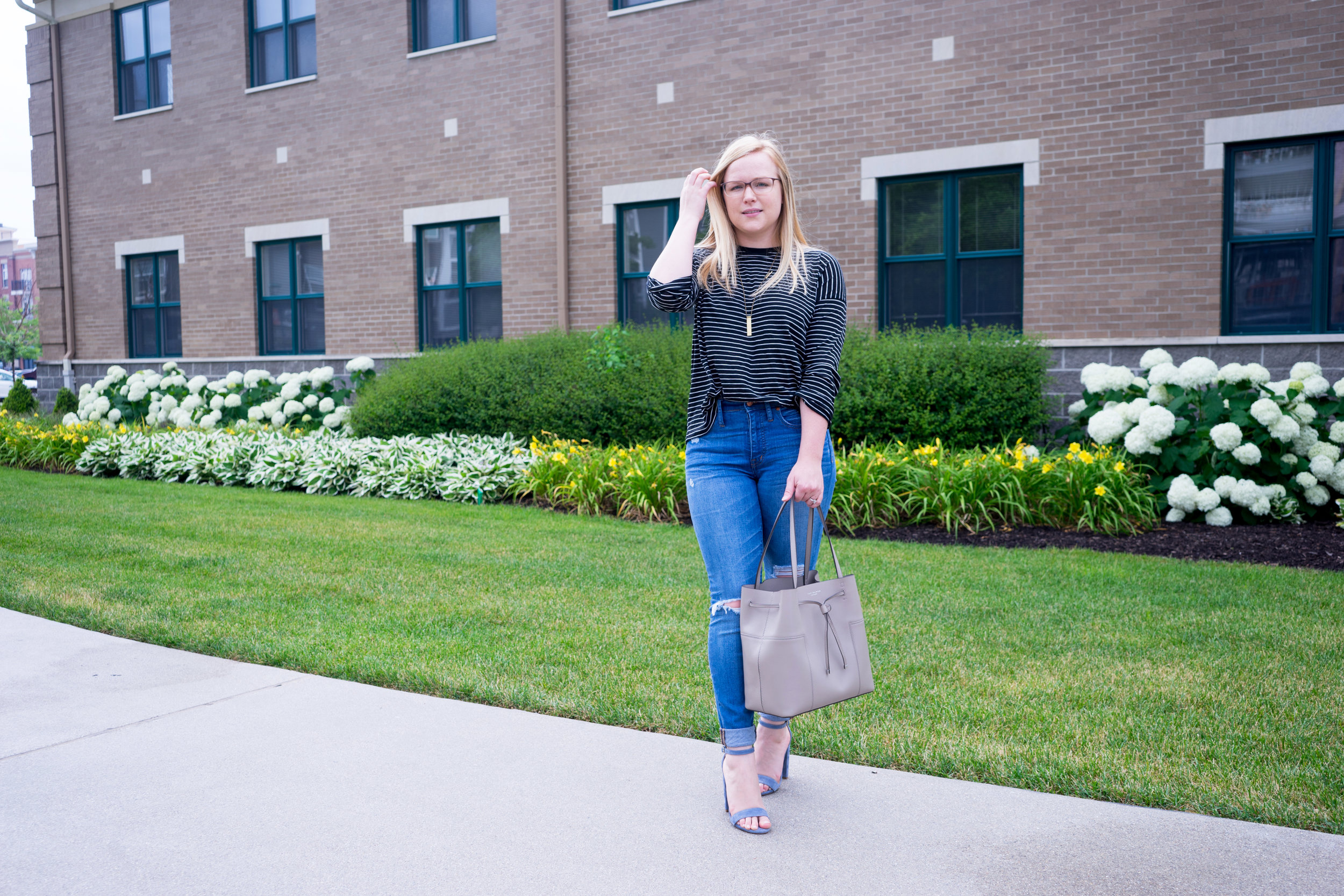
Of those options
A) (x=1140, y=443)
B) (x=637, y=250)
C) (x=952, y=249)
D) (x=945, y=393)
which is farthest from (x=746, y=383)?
(x=637, y=250)

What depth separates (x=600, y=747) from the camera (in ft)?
11.6

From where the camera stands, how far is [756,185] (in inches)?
119

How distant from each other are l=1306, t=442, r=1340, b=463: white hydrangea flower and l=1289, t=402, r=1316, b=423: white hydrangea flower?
0.23 meters

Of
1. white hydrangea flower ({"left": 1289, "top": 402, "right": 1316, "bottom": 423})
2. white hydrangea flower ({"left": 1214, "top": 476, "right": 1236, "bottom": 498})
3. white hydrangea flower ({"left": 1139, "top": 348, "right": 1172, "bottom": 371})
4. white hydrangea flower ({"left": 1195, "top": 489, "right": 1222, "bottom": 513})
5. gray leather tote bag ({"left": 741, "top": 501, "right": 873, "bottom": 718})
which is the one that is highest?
white hydrangea flower ({"left": 1139, "top": 348, "right": 1172, "bottom": 371})

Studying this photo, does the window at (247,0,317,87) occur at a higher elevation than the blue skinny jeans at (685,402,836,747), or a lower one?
higher

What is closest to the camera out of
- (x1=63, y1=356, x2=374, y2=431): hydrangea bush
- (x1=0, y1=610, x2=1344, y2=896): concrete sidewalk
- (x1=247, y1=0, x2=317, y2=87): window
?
(x1=0, y1=610, x2=1344, y2=896): concrete sidewalk

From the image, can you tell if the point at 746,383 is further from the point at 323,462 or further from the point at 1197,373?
the point at 323,462

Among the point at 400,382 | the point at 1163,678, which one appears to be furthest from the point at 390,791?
the point at 400,382

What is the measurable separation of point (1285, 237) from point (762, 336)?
28.8 feet

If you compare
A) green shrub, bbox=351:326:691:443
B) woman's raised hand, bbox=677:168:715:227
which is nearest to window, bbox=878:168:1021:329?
green shrub, bbox=351:326:691:443

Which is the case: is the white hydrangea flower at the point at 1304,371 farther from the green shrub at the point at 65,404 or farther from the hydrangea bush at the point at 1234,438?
the green shrub at the point at 65,404

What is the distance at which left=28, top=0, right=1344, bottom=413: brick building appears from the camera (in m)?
9.76

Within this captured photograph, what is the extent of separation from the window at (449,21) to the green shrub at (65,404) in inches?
331

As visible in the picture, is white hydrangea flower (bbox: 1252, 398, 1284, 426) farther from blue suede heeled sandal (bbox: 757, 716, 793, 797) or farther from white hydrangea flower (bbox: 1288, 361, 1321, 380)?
blue suede heeled sandal (bbox: 757, 716, 793, 797)
